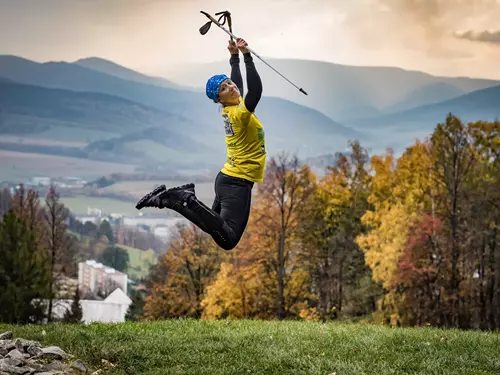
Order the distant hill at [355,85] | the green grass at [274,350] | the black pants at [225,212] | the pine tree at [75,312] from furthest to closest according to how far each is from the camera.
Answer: the distant hill at [355,85] → the pine tree at [75,312] → the green grass at [274,350] → the black pants at [225,212]

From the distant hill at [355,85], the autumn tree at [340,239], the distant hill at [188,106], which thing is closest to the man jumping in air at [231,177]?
the autumn tree at [340,239]

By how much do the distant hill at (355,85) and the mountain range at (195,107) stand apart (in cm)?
11

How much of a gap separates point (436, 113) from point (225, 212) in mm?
56228

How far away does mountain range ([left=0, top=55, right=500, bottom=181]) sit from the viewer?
186 ft

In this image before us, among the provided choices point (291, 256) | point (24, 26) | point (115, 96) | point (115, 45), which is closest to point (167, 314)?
point (291, 256)

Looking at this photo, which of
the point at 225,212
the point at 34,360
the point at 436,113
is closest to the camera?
the point at 225,212

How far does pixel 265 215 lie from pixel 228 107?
15826 mm

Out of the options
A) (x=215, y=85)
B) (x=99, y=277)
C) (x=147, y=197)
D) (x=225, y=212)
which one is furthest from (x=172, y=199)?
(x=99, y=277)

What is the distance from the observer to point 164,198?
621 cm

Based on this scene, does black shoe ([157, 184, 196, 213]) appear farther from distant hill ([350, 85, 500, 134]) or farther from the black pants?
distant hill ([350, 85, 500, 134])

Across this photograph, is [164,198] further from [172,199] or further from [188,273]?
[188,273]

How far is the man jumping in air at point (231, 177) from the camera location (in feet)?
20.1

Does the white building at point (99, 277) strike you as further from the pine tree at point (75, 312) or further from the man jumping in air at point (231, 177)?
the man jumping in air at point (231, 177)

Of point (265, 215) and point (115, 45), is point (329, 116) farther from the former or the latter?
point (265, 215)
